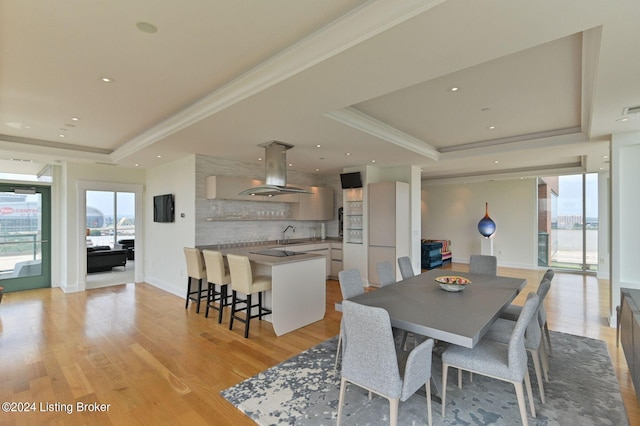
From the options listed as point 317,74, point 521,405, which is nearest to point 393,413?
point 521,405

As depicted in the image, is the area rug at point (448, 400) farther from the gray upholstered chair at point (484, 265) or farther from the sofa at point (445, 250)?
the sofa at point (445, 250)

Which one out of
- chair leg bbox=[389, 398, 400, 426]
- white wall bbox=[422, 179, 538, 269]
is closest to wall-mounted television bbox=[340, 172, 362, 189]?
white wall bbox=[422, 179, 538, 269]

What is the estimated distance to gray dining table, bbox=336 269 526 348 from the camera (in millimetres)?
2037

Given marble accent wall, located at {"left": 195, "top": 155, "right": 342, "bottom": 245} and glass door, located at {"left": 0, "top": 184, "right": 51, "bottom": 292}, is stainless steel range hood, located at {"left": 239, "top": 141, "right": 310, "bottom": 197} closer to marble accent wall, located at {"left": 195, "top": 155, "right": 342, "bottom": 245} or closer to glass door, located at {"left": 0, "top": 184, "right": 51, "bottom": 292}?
marble accent wall, located at {"left": 195, "top": 155, "right": 342, "bottom": 245}

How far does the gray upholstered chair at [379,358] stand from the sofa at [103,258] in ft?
26.8

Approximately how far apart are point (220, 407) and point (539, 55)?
387 centimetres

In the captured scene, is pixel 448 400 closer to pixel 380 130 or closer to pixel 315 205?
pixel 380 130

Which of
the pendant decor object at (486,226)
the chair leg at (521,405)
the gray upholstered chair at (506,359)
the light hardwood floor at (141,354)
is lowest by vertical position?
the light hardwood floor at (141,354)

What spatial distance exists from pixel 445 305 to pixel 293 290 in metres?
2.06

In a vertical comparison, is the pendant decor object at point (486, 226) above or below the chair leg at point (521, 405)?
above

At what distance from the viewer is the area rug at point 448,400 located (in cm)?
223

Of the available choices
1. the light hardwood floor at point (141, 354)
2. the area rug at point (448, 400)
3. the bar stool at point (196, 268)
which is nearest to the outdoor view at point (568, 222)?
the light hardwood floor at point (141, 354)

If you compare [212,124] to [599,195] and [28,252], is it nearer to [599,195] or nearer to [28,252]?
[28,252]

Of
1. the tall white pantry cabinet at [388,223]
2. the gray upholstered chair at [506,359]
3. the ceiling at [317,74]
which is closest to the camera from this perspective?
the ceiling at [317,74]
